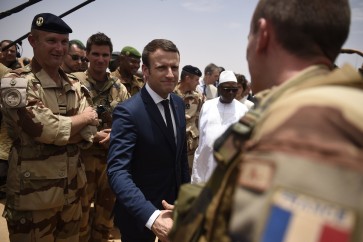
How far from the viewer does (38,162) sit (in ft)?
8.77

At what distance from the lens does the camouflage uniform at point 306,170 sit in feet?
1.95

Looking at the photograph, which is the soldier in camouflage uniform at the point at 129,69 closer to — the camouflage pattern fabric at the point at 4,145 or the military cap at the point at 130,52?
the military cap at the point at 130,52

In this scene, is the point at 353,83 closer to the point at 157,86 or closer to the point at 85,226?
the point at 157,86

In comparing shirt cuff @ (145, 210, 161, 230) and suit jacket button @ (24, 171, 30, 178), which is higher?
shirt cuff @ (145, 210, 161, 230)

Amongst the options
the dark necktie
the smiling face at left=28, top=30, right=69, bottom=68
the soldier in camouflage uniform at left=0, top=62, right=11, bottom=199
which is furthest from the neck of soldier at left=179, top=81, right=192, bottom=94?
the dark necktie

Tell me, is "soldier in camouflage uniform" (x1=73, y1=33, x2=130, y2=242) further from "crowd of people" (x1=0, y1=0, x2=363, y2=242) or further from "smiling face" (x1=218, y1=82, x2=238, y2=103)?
"smiling face" (x1=218, y1=82, x2=238, y2=103)

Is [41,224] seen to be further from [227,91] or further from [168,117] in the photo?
[227,91]

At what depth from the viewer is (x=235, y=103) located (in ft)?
14.9

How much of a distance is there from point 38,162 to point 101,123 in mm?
1232

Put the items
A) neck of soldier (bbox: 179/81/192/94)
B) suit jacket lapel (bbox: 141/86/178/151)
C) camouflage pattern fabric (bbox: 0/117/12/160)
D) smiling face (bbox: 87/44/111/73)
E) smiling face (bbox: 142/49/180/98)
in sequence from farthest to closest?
neck of soldier (bbox: 179/81/192/94) → smiling face (bbox: 87/44/111/73) → camouflage pattern fabric (bbox: 0/117/12/160) → smiling face (bbox: 142/49/180/98) → suit jacket lapel (bbox: 141/86/178/151)

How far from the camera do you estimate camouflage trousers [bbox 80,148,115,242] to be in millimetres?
3773

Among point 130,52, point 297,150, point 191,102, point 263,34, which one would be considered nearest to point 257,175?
point 297,150

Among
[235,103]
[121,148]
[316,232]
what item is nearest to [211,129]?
[235,103]

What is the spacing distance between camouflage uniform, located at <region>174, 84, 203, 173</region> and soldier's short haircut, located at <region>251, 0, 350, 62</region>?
497cm
